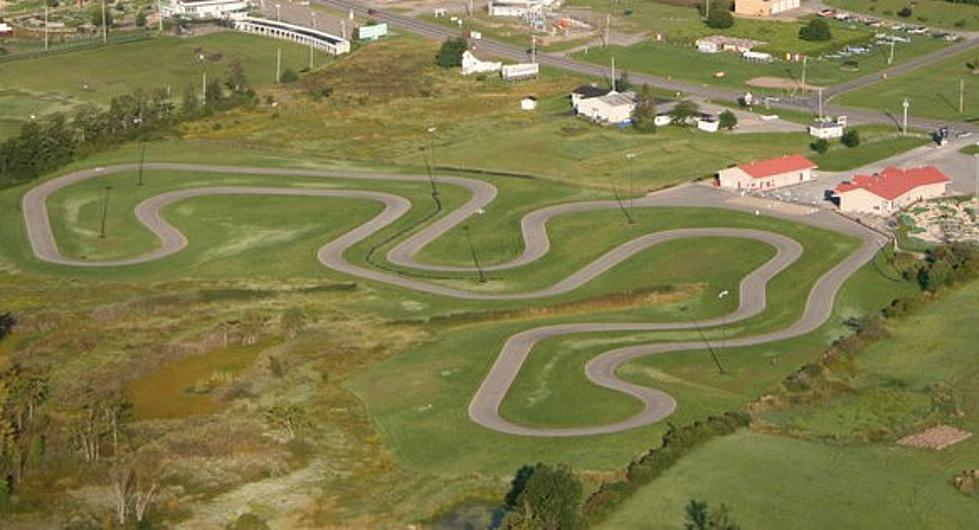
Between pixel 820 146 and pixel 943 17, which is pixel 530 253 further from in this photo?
pixel 943 17

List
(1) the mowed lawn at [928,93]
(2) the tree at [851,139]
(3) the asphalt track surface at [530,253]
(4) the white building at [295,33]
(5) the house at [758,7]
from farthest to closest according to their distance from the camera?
(5) the house at [758,7] → (4) the white building at [295,33] → (1) the mowed lawn at [928,93] → (2) the tree at [851,139] → (3) the asphalt track surface at [530,253]

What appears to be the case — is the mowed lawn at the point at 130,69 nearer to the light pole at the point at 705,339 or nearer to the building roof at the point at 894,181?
the building roof at the point at 894,181

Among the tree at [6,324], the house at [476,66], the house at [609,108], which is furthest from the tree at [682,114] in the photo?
the tree at [6,324]

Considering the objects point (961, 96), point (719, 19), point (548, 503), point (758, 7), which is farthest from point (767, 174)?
point (758, 7)

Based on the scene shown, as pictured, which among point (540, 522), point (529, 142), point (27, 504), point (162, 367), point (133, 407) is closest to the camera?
point (540, 522)

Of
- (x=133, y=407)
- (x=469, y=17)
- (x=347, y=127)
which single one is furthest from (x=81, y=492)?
(x=469, y=17)

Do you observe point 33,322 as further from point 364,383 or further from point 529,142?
point 529,142
